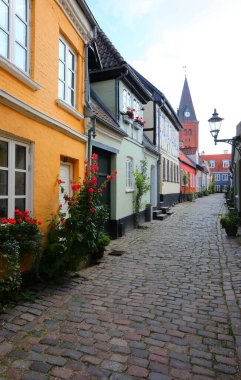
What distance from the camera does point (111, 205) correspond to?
1023 centimetres

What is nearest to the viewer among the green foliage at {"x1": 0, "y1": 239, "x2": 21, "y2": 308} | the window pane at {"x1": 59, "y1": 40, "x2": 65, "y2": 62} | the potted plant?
the green foliage at {"x1": 0, "y1": 239, "x2": 21, "y2": 308}

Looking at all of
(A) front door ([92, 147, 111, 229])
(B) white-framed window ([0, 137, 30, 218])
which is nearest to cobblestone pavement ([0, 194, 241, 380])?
(B) white-framed window ([0, 137, 30, 218])

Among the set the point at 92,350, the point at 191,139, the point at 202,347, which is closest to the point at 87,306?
the point at 92,350

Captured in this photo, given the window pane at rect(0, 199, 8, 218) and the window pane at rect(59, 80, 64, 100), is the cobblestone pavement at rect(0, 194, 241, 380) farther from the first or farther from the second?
the window pane at rect(59, 80, 64, 100)

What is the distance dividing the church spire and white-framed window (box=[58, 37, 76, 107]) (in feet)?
197

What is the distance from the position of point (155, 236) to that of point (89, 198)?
17.8 ft

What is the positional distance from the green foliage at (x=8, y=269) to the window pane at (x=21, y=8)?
3695 millimetres

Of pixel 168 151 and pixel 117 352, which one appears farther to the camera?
pixel 168 151

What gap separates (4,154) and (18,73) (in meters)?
1.28

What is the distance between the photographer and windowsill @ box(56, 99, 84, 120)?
6.09m

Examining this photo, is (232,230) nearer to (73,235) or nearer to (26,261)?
(73,235)

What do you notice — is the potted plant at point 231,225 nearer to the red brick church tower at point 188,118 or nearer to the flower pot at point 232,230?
the flower pot at point 232,230

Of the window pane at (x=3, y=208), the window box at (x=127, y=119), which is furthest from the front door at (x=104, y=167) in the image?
the window pane at (x=3, y=208)

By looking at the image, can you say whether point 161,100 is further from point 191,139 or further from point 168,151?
point 191,139
